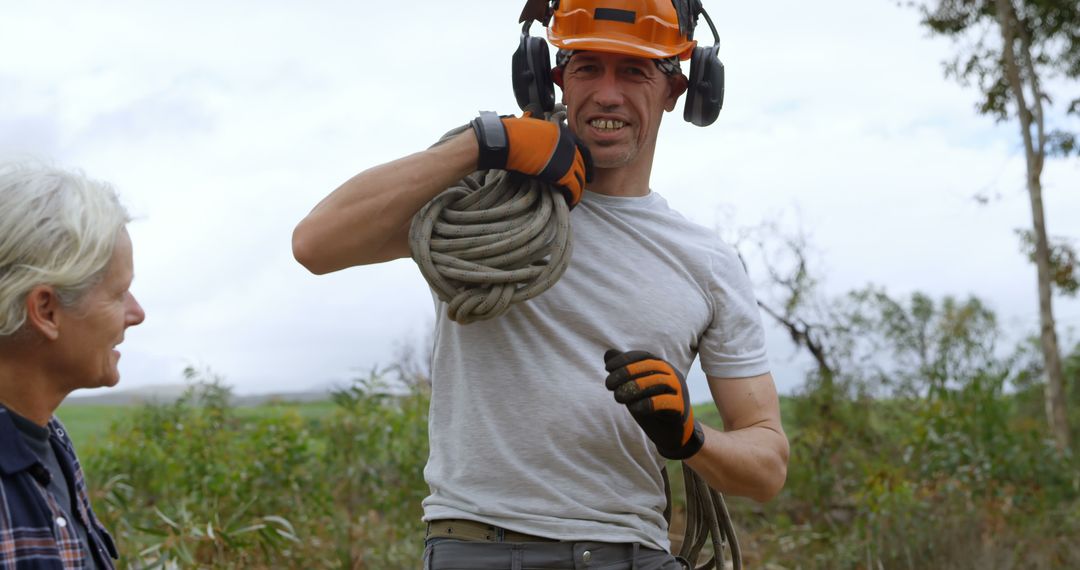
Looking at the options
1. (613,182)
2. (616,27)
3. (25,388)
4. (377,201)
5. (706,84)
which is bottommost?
(25,388)

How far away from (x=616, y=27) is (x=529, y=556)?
1344 mm

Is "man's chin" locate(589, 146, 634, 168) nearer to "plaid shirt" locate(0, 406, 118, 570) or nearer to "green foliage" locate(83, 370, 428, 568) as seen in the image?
"plaid shirt" locate(0, 406, 118, 570)

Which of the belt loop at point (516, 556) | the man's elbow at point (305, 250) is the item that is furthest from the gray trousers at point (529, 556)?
the man's elbow at point (305, 250)

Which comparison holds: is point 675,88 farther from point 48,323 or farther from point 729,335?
point 48,323

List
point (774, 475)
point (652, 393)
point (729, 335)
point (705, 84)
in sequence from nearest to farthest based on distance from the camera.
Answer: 1. point (652, 393)
2. point (774, 475)
3. point (729, 335)
4. point (705, 84)

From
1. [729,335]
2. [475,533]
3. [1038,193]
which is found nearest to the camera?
[475,533]

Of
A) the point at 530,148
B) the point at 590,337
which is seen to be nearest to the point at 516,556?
the point at 590,337

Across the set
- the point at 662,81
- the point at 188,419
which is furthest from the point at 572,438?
the point at 188,419

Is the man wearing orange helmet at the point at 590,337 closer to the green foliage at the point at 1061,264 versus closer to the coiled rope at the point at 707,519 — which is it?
the coiled rope at the point at 707,519

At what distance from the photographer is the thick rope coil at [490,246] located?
8.79 ft

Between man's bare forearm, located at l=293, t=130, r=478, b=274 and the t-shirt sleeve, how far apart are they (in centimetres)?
78

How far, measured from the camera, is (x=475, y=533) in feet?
9.14

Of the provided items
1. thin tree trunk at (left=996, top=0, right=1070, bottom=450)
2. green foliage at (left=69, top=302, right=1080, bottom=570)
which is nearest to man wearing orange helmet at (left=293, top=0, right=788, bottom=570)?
green foliage at (left=69, top=302, right=1080, bottom=570)

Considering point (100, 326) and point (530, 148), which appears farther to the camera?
point (530, 148)
